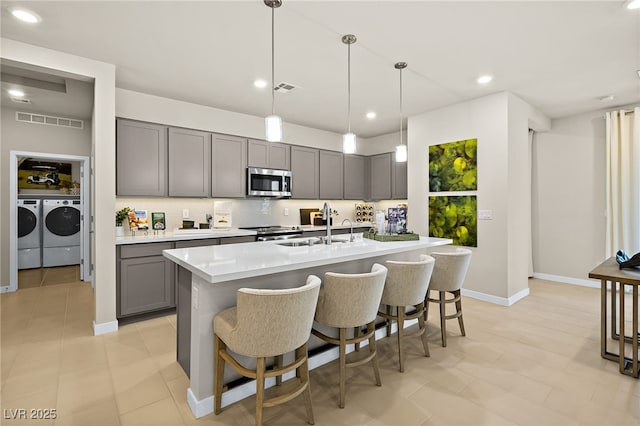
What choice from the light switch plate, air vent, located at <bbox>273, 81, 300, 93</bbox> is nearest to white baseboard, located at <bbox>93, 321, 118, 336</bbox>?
air vent, located at <bbox>273, 81, 300, 93</bbox>

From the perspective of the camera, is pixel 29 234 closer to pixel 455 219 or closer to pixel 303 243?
pixel 303 243

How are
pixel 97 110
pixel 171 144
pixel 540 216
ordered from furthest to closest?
pixel 540 216
pixel 171 144
pixel 97 110

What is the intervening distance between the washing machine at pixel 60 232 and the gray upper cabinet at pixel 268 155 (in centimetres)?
463

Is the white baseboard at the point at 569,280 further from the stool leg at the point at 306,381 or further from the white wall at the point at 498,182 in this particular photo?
the stool leg at the point at 306,381

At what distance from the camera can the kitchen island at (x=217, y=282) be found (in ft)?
6.09

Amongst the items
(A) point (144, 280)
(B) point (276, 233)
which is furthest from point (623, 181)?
(A) point (144, 280)

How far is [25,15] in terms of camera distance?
92.6 inches

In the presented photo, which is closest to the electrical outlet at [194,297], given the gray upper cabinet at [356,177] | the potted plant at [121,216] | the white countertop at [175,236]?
the white countertop at [175,236]

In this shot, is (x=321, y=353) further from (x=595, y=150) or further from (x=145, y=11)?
(x=595, y=150)

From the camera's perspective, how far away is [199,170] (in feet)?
13.9

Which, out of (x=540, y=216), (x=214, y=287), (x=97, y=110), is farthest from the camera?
(x=540, y=216)

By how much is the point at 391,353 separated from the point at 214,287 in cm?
167

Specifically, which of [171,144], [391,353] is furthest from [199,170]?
[391,353]

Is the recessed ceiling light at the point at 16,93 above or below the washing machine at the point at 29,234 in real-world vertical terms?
above
